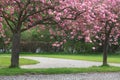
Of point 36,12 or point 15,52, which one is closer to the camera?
point 36,12

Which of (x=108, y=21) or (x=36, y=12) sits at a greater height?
(x=36, y=12)

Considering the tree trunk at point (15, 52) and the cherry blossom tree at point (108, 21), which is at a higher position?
the cherry blossom tree at point (108, 21)

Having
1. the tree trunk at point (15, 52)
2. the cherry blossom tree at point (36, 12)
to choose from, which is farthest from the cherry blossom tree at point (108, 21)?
the tree trunk at point (15, 52)

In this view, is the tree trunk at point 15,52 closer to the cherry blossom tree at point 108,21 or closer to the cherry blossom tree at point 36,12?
the cherry blossom tree at point 36,12

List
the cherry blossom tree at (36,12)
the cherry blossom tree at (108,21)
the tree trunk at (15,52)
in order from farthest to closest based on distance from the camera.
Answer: the tree trunk at (15,52)
the cherry blossom tree at (108,21)
the cherry blossom tree at (36,12)

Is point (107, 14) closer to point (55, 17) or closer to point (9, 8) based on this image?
point (55, 17)

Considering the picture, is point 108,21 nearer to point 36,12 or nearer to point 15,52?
point 36,12

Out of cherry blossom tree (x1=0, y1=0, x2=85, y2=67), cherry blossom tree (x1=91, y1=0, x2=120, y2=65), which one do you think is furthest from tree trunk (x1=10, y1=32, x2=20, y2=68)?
cherry blossom tree (x1=91, y1=0, x2=120, y2=65)

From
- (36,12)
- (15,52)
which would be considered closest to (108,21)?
(36,12)

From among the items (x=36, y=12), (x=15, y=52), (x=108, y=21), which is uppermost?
(x=36, y=12)

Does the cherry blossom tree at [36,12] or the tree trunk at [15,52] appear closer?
the cherry blossom tree at [36,12]

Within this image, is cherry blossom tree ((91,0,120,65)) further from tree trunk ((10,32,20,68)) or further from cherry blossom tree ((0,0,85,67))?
tree trunk ((10,32,20,68))

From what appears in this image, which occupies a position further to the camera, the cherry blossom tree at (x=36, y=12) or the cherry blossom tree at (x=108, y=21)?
the cherry blossom tree at (x=108, y=21)

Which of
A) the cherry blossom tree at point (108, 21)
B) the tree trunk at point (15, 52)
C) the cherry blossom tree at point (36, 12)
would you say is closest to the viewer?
the cherry blossom tree at point (36, 12)
